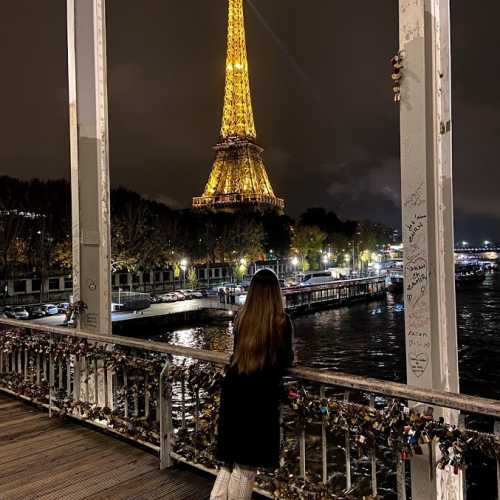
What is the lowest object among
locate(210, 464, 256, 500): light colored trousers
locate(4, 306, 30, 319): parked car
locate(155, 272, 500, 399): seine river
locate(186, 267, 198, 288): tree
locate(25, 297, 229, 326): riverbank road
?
locate(155, 272, 500, 399): seine river

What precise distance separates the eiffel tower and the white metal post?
73765 millimetres

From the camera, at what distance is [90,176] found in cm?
538

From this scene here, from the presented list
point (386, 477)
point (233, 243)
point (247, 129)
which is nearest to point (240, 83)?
point (247, 129)

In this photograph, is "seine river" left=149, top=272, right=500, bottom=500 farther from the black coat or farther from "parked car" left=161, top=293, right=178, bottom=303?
the black coat

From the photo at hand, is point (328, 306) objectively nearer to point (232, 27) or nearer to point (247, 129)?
point (247, 129)

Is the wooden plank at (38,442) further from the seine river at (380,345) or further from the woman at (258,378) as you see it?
the seine river at (380,345)

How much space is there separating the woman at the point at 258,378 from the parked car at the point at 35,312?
2763cm

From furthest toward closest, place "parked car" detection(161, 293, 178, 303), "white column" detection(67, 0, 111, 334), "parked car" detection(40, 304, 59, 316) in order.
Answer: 1. "parked car" detection(161, 293, 178, 303)
2. "parked car" detection(40, 304, 59, 316)
3. "white column" detection(67, 0, 111, 334)

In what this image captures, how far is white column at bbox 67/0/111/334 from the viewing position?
534 centimetres

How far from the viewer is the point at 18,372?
6.11 metres

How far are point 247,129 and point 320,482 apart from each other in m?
78.5

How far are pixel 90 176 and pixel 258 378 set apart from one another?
144 inches

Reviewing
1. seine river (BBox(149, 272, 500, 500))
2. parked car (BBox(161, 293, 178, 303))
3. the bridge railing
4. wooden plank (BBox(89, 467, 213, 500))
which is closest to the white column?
the bridge railing

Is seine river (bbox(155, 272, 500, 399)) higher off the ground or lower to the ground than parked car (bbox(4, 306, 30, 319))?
lower
